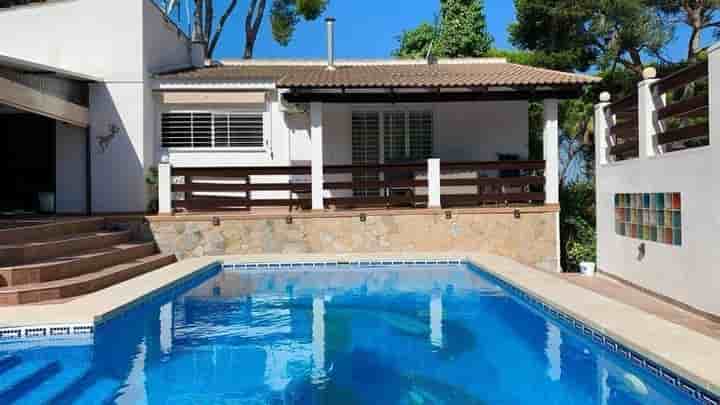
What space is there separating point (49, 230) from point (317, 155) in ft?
20.5

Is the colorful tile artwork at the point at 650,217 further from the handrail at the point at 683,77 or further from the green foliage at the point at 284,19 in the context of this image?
the green foliage at the point at 284,19

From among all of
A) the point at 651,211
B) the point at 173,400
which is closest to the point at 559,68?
the point at 651,211

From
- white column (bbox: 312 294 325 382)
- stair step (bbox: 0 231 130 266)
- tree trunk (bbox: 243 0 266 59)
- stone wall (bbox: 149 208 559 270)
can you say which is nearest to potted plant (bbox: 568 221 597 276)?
stone wall (bbox: 149 208 559 270)

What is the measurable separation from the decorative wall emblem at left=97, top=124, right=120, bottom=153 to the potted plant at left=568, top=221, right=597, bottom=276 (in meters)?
12.6

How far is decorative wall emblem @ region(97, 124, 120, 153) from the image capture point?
1691cm

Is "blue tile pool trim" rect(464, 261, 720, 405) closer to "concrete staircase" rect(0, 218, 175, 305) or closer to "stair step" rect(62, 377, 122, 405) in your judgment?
"stair step" rect(62, 377, 122, 405)

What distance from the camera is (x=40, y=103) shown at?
45.0 ft

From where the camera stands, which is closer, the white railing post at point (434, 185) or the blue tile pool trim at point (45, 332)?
the blue tile pool trim at point (45, 332)

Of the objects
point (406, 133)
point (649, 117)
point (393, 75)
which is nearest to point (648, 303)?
point (649, 117)

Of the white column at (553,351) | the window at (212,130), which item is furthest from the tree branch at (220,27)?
the white column at (553,351)

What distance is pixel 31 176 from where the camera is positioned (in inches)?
675

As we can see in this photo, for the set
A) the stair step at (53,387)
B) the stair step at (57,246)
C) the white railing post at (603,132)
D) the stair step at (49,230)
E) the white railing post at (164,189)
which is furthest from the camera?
the white railing post at (164,189)

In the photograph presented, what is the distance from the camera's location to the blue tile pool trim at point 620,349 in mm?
5404

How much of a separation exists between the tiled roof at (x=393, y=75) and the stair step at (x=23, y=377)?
9.40 meters
